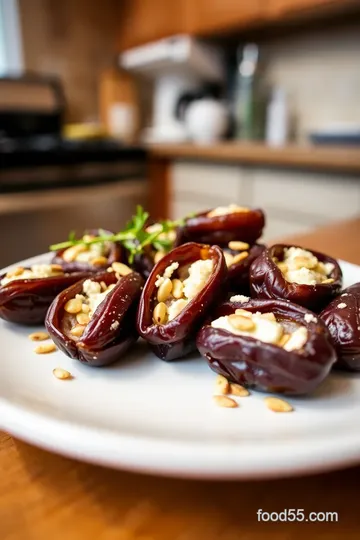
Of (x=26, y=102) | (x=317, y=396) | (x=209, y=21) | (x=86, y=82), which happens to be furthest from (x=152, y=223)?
(x=86, y=82)

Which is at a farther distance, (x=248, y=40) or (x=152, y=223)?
(x=248, y=40)

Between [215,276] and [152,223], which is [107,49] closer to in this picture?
[152,223]

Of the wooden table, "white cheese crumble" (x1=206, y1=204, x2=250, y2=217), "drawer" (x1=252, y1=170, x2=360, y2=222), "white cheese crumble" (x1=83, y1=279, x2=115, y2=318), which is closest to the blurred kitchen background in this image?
"drawer" (x1=252, y1=170, x2=360, y2=222)

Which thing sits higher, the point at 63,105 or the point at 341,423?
the point at 63,105

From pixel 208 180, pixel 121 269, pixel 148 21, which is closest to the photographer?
pixel 121 269

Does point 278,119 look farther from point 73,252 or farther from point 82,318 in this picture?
point 82,318

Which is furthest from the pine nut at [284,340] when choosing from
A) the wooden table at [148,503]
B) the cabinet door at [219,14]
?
the cabinet door at [219,14]

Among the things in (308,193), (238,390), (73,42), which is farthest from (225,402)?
(73,42)

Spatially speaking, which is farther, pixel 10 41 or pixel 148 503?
pixel 10 41
